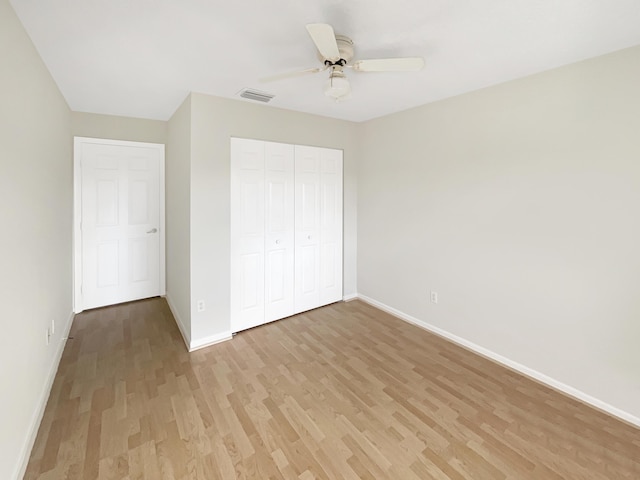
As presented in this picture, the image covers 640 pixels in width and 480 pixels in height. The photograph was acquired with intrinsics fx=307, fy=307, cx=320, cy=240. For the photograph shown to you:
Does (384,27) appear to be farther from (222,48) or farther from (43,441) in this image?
(43,441)

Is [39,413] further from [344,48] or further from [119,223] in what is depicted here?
[344,48]

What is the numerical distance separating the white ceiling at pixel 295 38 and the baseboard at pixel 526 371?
92.5 inches

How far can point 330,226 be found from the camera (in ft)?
12.9

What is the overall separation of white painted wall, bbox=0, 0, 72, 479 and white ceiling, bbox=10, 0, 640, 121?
26 centimetres

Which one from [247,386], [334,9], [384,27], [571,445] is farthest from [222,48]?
[571,445]

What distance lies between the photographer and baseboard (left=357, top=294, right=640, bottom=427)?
208 centimetres

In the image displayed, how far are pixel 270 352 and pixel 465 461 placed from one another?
1.73 meters

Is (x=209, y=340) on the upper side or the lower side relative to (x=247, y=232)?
lower

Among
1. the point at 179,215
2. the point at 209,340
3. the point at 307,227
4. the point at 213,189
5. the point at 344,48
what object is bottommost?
the point at 209,340

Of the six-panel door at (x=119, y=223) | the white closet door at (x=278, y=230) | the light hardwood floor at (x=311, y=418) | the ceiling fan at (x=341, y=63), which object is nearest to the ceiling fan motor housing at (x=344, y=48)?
the ceiling fan at (x=341, y=63)

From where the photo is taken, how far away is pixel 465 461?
1.71 m

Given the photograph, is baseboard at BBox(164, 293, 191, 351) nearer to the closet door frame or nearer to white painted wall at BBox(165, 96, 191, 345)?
white painted wall at BBox(165, 96, 191, 345)

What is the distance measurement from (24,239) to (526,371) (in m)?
3.67

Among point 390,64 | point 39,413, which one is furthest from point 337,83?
point 39,413
